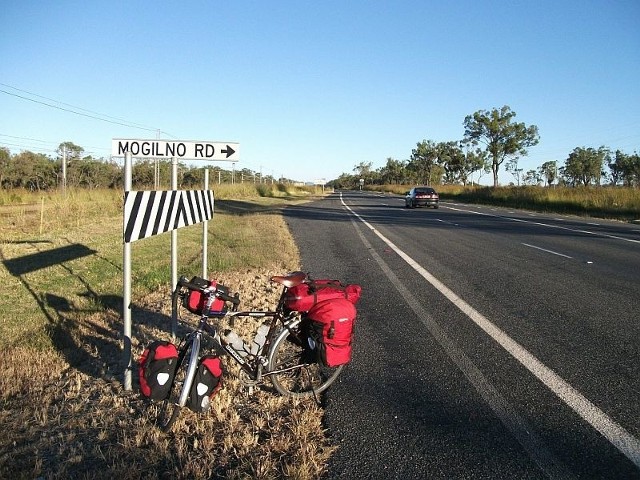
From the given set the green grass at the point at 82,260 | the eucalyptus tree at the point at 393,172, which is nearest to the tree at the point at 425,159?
the eucalyptus tree at the point at 393,172

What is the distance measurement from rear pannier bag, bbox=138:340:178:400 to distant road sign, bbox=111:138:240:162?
2.41 meters

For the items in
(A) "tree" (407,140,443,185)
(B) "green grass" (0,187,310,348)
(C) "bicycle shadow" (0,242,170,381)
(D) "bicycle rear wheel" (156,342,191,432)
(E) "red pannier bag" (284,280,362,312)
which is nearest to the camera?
(D) "bicycle rear wheel" (156,342,191,432)

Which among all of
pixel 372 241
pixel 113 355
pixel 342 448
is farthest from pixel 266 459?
pixel 372 241

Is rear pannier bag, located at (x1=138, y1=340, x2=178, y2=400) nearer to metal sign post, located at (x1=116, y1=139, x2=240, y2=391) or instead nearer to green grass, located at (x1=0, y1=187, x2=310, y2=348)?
metal sign post, located at (x1=116, y1=139, x2=240, y2=391)

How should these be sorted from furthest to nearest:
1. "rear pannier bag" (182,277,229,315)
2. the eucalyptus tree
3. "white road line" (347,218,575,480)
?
1. the eucalyptus tree
2. "rear pannier bag" (182,277,229,315)
3. "white road line" (347,218,575,480)

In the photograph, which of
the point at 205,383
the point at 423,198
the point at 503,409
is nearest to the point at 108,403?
the point at 205,383

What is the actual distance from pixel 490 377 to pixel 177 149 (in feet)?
13.4

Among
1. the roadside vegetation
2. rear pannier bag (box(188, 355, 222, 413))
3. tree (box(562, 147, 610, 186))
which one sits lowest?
the roadside vegetation

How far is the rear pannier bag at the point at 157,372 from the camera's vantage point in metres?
3.26

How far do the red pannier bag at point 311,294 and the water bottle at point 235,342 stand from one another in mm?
471

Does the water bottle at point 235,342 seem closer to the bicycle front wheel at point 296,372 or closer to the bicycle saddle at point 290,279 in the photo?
the bicycle front wheel at point 296,372

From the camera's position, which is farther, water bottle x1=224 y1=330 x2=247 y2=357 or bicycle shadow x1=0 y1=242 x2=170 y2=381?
bicycle shadow x1=0 y1=242 x2=170 y2=381

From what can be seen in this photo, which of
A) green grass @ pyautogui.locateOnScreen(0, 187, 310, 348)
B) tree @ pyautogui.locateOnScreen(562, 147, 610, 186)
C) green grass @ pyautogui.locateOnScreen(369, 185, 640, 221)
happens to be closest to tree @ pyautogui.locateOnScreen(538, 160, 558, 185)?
tree @ pyautogui.locateOnScreen(562, 147, 610, 186)

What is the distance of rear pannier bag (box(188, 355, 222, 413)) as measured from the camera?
3309 mm
